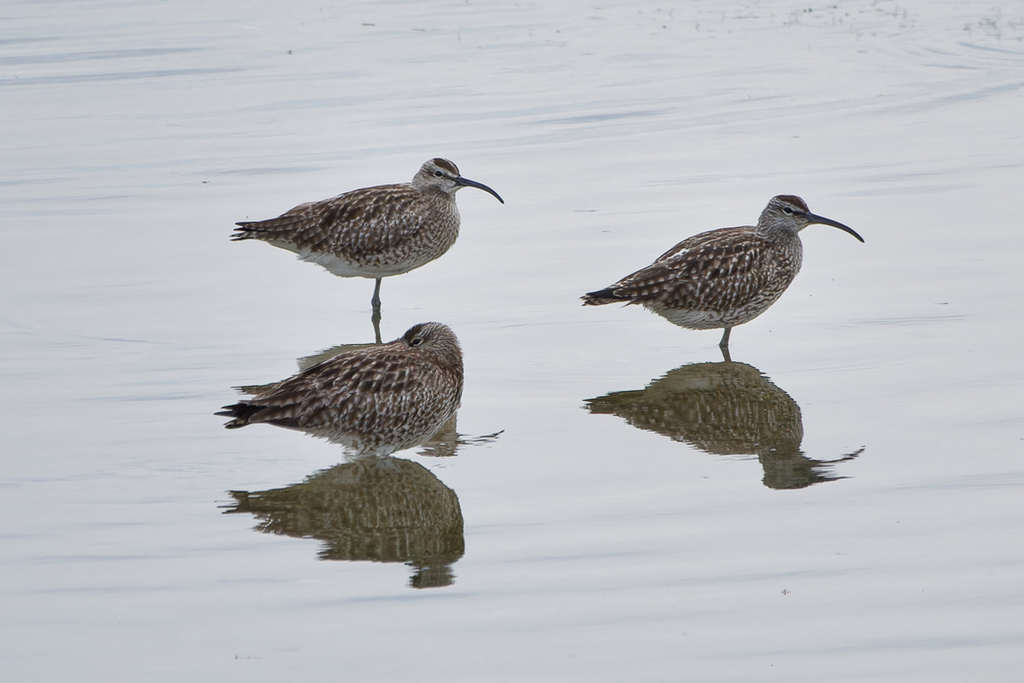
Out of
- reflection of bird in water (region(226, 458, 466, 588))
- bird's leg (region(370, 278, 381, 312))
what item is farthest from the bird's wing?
reflection of bird in water (region(226, 458, 466, 588))

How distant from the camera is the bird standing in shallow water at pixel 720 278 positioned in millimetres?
10844

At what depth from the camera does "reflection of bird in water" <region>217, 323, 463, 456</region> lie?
8344mm

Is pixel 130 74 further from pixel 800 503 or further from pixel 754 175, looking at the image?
pixel 800 503

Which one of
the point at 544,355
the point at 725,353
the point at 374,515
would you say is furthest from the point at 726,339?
the point at 374,515

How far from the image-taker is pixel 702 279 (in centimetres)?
1080

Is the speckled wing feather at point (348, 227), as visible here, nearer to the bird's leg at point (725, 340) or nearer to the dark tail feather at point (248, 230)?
the dark tail feather at point (248, 230)

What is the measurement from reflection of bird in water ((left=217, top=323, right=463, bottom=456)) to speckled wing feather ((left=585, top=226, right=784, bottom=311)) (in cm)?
246

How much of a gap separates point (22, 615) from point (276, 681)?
4.75ft

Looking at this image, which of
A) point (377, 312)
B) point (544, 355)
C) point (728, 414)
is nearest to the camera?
point (728, 414)

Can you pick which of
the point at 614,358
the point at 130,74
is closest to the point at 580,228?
the point at 614,358

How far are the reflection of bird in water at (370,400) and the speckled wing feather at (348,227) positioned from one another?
3.82m

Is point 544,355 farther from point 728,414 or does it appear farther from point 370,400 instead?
point 370,400

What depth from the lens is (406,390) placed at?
848 centimetres

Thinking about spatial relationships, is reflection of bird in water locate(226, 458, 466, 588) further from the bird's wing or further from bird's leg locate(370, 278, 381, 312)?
bird's leg locate(370, 278, 381, 312)
